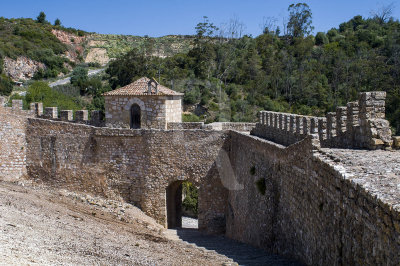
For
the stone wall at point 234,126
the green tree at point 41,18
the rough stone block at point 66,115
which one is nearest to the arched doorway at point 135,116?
the stone wall at point 234,126

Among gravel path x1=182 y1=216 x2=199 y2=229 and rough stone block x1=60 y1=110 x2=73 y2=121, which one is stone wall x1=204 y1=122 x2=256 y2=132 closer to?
gravel path x1=182 y1=216 x2=199 y2=229

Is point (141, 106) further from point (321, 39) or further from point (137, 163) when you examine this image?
point (321, 39)

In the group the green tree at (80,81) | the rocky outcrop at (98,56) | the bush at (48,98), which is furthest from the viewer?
the rocky outcrop at (98,56)

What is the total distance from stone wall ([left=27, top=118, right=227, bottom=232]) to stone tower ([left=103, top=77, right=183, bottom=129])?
4.54 feet

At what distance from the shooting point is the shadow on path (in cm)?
938

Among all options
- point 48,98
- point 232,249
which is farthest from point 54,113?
point 48,98

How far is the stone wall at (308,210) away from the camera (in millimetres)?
5176

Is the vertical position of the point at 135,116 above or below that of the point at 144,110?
below

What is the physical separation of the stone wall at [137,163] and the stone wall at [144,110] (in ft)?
4.46

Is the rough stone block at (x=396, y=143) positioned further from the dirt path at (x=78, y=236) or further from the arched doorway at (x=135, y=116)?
the arched doorway at (x=135, y=116)

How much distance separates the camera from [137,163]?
16.5 m

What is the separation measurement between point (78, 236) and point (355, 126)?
6.33 m

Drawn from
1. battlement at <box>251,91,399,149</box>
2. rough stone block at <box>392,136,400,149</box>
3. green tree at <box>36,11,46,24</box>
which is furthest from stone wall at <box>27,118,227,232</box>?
green tree at <box>36,11,46,24</box>

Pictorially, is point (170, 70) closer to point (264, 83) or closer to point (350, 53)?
point (264, 83)
